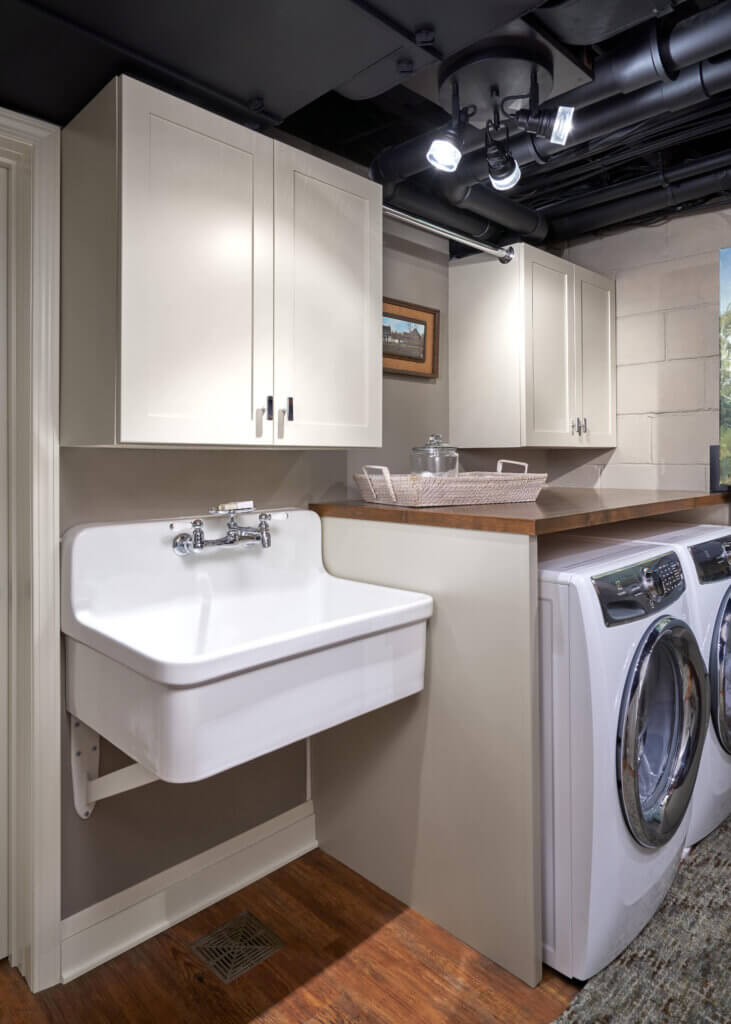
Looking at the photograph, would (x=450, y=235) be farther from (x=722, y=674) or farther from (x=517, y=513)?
(x=722, y=674)

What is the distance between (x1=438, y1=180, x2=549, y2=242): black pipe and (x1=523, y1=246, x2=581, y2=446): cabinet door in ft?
0.57

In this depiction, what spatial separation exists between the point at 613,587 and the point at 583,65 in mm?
1388

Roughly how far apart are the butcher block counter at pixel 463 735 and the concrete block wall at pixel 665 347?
1036 mm

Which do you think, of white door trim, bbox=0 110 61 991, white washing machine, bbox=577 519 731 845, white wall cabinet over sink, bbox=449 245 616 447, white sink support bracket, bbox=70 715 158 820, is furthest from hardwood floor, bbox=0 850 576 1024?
white wall cabinet over sink, bbox=449 245 616 447

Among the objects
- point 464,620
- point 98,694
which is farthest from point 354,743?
point 98,694

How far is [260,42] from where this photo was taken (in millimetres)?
1396

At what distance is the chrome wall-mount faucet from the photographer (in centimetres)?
178

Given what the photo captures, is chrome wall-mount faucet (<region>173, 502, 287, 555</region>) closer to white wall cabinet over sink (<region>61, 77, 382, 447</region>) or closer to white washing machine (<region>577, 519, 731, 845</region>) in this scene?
white wall cabinet over sink (<region>61, 77, 382, 447</region>)

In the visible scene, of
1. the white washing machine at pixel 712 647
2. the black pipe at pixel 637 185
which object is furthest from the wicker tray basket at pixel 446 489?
the black pipe at pixel 637 185

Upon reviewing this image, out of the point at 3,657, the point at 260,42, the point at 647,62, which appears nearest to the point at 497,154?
the point at 647,62

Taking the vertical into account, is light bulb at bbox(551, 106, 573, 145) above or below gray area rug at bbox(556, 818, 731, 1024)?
above

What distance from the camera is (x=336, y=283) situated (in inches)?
72.9

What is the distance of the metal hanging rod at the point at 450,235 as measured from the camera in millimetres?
2213

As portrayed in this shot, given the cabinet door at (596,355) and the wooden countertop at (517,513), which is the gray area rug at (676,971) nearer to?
the wooden countertop at (517,513)
